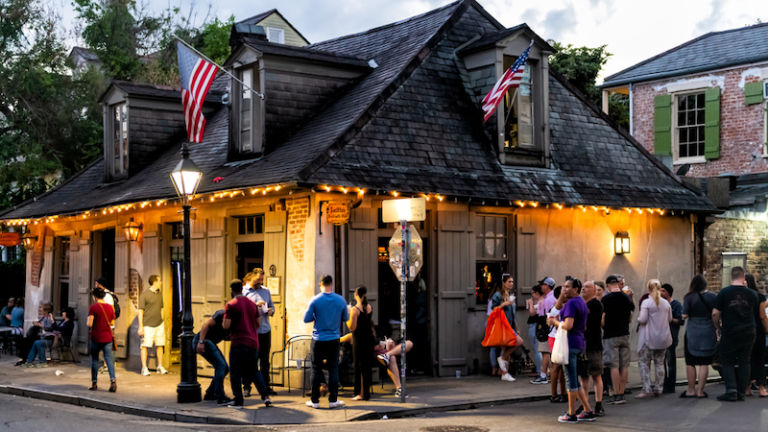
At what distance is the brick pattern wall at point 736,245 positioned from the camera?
21.8 m

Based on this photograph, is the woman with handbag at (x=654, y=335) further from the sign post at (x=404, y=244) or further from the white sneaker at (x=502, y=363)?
the sign post at (x=404, y=244)

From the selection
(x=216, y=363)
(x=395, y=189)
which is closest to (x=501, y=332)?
(x=395, y=189)

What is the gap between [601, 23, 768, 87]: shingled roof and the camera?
26.4 metres

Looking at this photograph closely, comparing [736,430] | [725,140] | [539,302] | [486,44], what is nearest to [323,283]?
[539,302]

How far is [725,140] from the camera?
87.0 feet

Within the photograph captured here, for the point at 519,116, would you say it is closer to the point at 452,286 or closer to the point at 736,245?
the point at 452,286

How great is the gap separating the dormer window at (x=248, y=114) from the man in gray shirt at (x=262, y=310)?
10.3ft

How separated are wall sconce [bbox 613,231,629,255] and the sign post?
6.65 meters

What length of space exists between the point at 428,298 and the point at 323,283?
385 centimetres

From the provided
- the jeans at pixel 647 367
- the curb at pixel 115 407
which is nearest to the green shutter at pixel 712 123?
the jeans at pixel 647 367

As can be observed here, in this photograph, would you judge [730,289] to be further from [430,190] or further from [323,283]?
[323,283]

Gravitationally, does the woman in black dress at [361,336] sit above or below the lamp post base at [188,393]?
above

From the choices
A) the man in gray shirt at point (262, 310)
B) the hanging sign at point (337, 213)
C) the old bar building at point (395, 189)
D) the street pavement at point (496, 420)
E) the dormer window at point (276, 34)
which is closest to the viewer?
the street pavement at point (496, 420)

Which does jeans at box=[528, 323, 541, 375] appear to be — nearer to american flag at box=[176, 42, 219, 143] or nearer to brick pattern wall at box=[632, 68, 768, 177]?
american flag at box=[176, 42, 219, 143]
